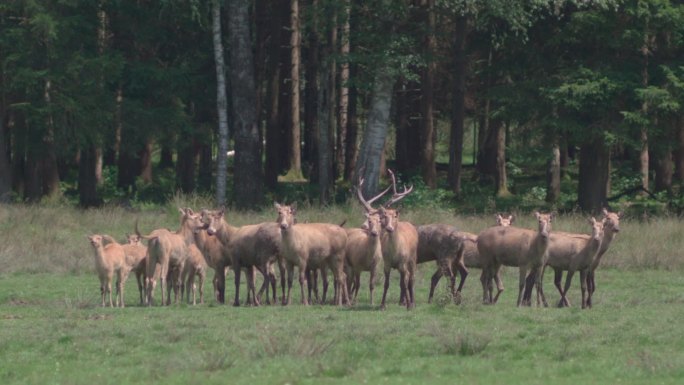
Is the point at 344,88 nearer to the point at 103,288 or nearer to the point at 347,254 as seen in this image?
the point at 347,254

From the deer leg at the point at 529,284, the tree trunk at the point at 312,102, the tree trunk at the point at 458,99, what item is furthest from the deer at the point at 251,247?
the tree trunk at the point at 312,102

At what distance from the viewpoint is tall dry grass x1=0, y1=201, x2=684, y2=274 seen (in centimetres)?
2897

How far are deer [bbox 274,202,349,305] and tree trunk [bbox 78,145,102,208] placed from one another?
22170 mm

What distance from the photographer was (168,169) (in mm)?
62312

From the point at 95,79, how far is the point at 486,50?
12473mm

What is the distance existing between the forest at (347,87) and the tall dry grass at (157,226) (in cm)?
460

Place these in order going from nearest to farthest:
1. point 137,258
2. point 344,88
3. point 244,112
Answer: point 137,258 < point 244,112 < point 344,88

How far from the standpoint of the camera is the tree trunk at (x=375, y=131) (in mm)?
38906

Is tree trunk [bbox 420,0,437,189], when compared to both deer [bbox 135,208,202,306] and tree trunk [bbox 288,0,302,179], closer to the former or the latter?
tree trunk [bbox 288,0,302,179]

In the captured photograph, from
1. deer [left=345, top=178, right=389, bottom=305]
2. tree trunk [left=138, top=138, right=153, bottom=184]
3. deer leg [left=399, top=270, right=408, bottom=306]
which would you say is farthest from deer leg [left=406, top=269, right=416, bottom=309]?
tree trunk [left=138, top=138, right=153, bottom=184]

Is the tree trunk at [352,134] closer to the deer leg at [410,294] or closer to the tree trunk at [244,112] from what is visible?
the tree trunk at [244,112]

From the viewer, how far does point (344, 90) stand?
182 feet

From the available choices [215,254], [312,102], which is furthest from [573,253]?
[312,102]

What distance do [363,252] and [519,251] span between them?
2563 millimetres
